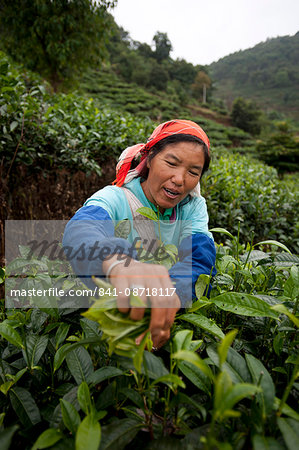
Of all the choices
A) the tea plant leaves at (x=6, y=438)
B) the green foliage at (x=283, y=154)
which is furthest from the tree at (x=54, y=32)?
the green foliage at (x=283, y=154)

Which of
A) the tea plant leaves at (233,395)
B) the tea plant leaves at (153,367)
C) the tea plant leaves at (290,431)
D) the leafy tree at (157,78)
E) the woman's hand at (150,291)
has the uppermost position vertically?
the leafy tree at (157,78)

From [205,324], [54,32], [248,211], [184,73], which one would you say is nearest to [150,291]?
[205,324]

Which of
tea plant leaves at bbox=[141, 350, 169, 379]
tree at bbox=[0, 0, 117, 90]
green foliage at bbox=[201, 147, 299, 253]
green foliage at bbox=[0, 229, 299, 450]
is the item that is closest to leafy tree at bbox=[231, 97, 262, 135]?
tree at bbox=[0, 0, 117, 90]

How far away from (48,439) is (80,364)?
0.54 ft

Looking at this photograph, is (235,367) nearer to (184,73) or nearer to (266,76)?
(184,73)

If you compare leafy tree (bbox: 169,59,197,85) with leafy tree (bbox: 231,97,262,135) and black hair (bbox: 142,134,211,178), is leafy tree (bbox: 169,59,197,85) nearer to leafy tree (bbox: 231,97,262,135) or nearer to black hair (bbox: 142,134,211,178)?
leafy tree (bbox: 231,97,262,135)

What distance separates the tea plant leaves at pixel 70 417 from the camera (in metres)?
0.49

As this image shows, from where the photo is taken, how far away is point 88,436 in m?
0.44

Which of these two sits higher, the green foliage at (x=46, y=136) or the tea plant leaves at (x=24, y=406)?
the green foliage at (x=46, y=136)

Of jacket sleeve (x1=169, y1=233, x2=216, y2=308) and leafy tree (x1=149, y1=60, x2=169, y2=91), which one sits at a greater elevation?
leafy tree (x1=149, y1=60, x2=169, y2=91)

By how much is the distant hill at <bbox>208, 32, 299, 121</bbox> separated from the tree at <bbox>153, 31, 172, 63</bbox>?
8048 millimetres

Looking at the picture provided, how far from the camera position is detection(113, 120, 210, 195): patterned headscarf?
48.1 inches

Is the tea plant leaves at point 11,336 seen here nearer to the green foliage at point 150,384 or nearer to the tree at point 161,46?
the green foliage at point 150,384

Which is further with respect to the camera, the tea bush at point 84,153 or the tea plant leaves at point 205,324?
the tea bush at point 84,153
